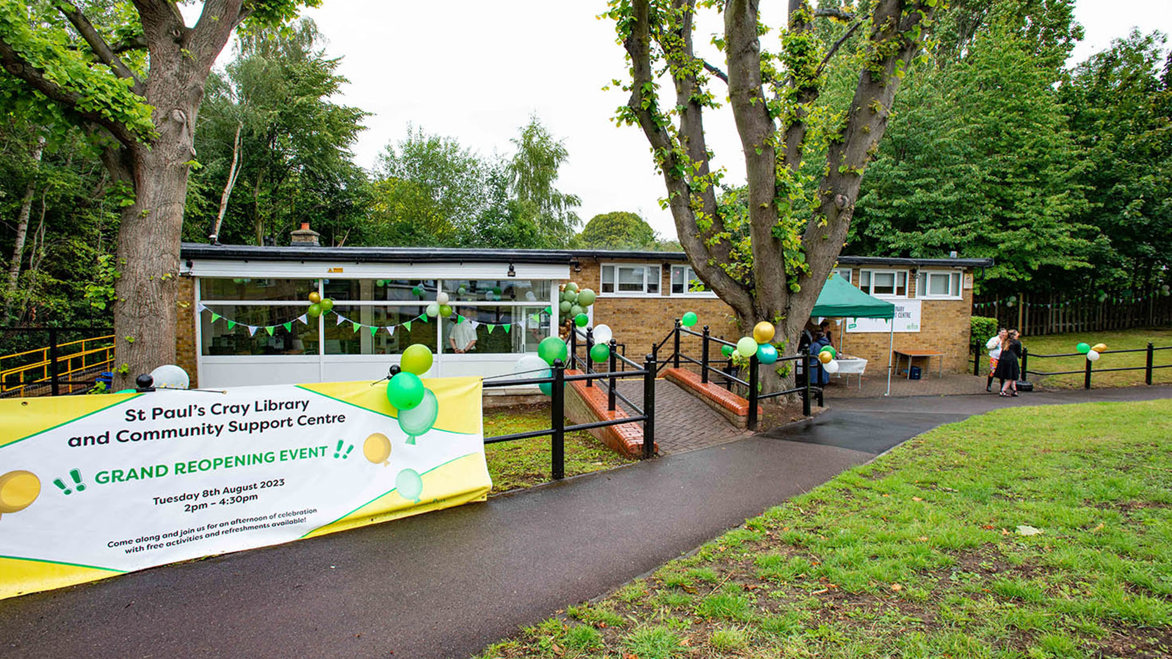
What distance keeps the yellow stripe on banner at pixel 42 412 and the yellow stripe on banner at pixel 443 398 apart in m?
1.25

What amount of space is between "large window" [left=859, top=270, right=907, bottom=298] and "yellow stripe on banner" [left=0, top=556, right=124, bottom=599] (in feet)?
56.8

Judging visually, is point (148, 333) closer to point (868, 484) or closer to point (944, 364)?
point (868, 484)

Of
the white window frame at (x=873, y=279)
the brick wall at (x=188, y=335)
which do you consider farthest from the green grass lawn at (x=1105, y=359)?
the brick wall at (x=188, y=335)

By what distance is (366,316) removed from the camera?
1203 centimetres

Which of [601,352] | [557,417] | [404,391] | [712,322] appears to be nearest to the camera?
[404,391]

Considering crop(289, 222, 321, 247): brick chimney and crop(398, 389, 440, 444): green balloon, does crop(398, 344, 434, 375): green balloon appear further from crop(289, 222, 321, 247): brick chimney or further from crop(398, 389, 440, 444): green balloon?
crop(289, 222, 321, 247): brick chimney

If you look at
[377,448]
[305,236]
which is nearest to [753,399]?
[377,448]

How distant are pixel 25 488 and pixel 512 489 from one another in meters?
3.45

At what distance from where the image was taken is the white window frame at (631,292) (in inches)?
566

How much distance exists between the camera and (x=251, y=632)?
299 cm

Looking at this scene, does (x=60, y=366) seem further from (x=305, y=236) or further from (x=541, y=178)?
(x=541, y=178)

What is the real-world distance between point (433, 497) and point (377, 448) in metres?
0.64

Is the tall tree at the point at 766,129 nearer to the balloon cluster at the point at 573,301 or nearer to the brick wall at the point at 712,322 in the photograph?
the balloon cluster at the point at 573,301

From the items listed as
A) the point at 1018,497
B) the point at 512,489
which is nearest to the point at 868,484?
the point at 1018,497
